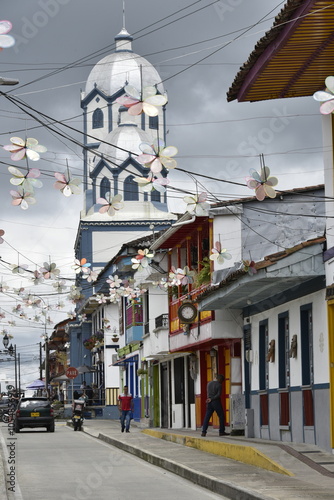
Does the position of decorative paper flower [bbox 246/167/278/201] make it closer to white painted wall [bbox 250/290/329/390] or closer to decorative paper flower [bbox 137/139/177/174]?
decorative paper flower [bbox 137/139/177/174]

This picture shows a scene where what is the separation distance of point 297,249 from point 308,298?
1540 mm

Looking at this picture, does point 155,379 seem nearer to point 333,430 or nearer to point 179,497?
point 333,430

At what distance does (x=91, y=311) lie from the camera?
7169 cm

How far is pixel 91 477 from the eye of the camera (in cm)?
1772

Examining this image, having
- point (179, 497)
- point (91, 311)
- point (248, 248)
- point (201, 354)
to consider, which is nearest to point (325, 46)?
point (179, 497)

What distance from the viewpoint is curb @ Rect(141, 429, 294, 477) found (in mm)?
16906

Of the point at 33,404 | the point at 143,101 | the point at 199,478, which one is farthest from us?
the point at 33,404

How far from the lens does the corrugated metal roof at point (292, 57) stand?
14.0m

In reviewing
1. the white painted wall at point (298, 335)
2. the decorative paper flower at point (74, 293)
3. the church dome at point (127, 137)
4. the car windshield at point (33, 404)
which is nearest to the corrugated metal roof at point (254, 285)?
the white painted wall at point (298, 335)

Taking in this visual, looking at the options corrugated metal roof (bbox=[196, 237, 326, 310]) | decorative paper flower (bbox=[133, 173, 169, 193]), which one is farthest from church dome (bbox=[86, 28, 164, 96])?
decorative paper flower (bbox=[133, 173, 169, 193])

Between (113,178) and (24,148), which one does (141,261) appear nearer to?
(24,148)

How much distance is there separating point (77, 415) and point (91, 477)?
2305 centimetres

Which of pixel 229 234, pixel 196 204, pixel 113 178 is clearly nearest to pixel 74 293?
pixel 229 234

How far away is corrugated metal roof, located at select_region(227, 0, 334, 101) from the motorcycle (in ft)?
78.8
